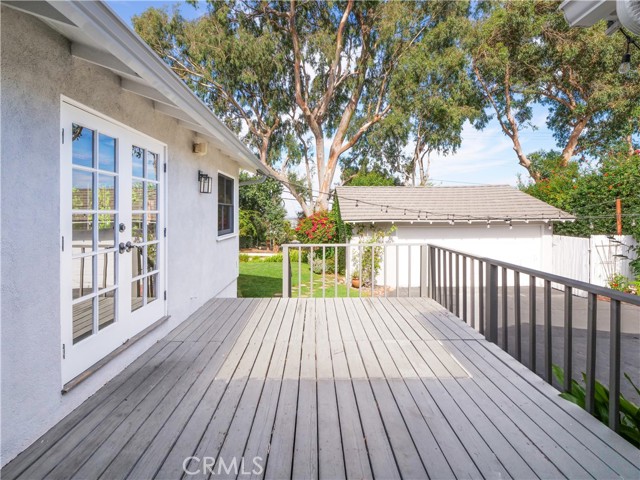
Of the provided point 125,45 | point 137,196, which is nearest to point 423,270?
point 137,196

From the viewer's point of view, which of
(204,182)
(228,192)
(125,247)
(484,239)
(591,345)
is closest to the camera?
(591,345)

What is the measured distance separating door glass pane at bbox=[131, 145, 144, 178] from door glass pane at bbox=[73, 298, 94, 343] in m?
1.15

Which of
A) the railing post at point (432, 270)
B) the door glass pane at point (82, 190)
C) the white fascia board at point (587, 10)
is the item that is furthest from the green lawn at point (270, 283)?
the white fascia board at point (587, 10)

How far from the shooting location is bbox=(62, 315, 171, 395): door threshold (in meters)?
2.06

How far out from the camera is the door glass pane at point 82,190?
2.21 metres

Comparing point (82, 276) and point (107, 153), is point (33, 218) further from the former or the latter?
point (107, 153)

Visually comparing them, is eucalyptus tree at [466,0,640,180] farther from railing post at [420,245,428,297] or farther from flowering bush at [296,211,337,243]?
railing post at [420,245,428,297]

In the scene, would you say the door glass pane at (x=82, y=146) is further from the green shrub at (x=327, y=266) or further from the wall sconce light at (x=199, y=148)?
the green shrub at (x=327, y=266)

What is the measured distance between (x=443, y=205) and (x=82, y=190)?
1103 cm

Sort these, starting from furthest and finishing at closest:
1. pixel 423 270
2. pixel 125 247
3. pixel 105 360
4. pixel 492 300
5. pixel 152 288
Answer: pixel 423 270 < pixel 152 288 < pixel 492 300 < pixel 125 247 < pixel 105 360

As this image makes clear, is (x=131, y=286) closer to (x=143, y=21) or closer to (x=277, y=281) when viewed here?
(x=277, y=281)

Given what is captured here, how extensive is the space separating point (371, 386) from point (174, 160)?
294 centimetres

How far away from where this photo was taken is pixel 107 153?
8.43 feet

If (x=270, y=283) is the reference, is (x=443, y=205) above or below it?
above
